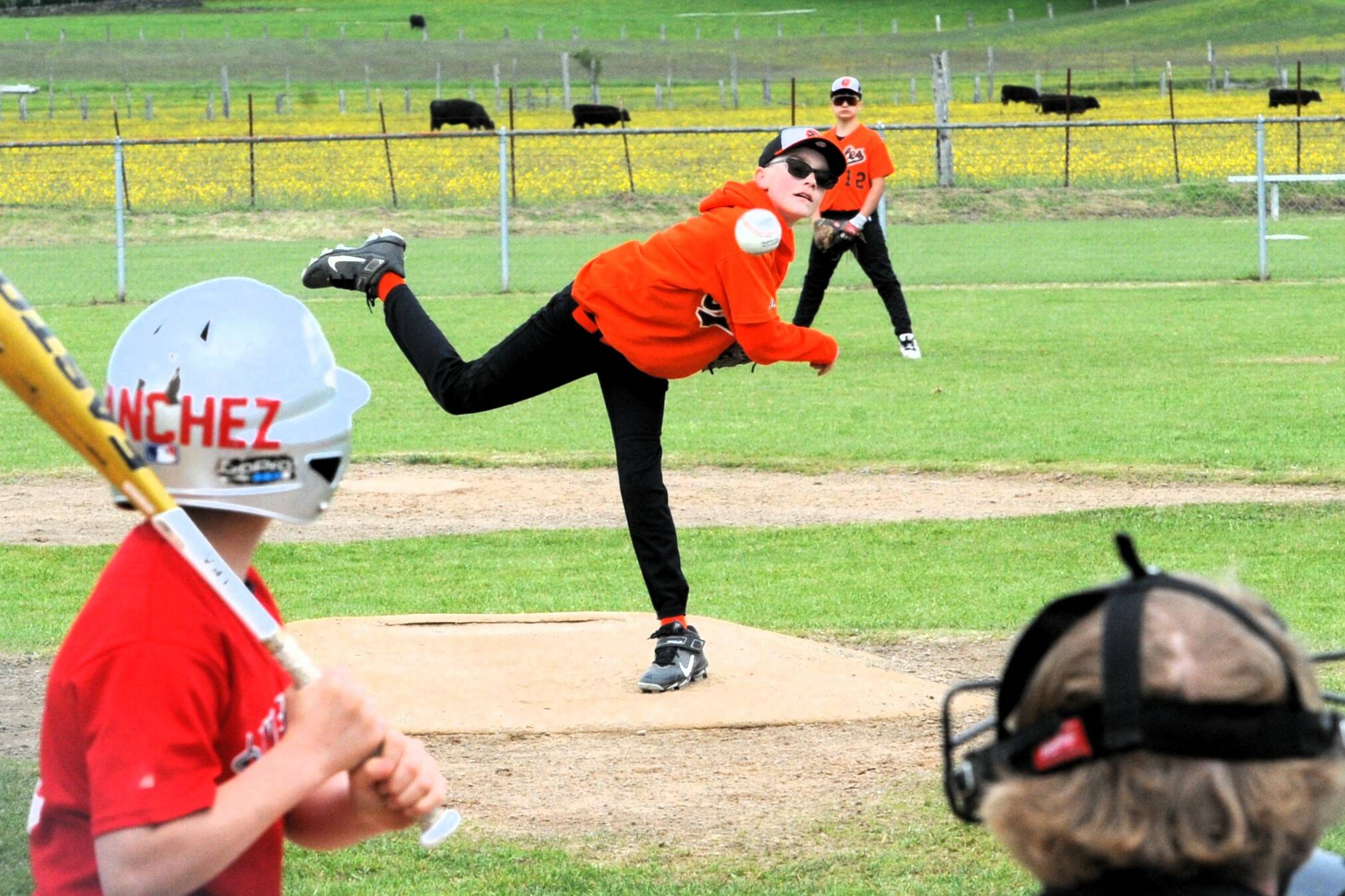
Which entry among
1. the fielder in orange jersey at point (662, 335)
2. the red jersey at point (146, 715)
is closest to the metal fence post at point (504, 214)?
the fielder in orange jersey at point (662, 335)

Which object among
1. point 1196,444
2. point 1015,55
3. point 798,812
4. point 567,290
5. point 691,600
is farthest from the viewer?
point 1015,55

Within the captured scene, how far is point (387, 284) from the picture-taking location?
6973 millimetres

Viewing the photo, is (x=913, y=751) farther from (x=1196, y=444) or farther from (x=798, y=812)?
(x=1196, y=444)

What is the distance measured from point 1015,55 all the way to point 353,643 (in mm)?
71253

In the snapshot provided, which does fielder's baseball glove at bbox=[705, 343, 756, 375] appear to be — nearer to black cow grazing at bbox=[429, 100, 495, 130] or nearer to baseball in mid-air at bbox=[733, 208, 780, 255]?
baseball in mid-air at bbox=[733, 208, 780, 255]

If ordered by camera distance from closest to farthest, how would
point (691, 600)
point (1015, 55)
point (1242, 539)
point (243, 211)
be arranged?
point (691, 600), point (1242, 539), point (243, 211), point (1015, 55)

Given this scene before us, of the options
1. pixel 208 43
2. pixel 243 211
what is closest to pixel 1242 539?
pixel 243 211

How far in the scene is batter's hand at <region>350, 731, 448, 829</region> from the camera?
2186mm

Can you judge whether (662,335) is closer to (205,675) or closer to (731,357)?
(731,357)

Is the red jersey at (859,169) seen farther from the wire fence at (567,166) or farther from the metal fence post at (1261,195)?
the wire fence at (567,166)

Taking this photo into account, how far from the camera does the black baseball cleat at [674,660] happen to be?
600 cm

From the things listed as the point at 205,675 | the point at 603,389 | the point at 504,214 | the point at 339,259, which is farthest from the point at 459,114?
the point at 205,675

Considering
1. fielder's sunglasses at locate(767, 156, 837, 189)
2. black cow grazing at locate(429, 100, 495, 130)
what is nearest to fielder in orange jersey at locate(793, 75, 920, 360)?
fielder's sunglasses at locate(767, 156, 837, 189)

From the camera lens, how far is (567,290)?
6.29 meters
